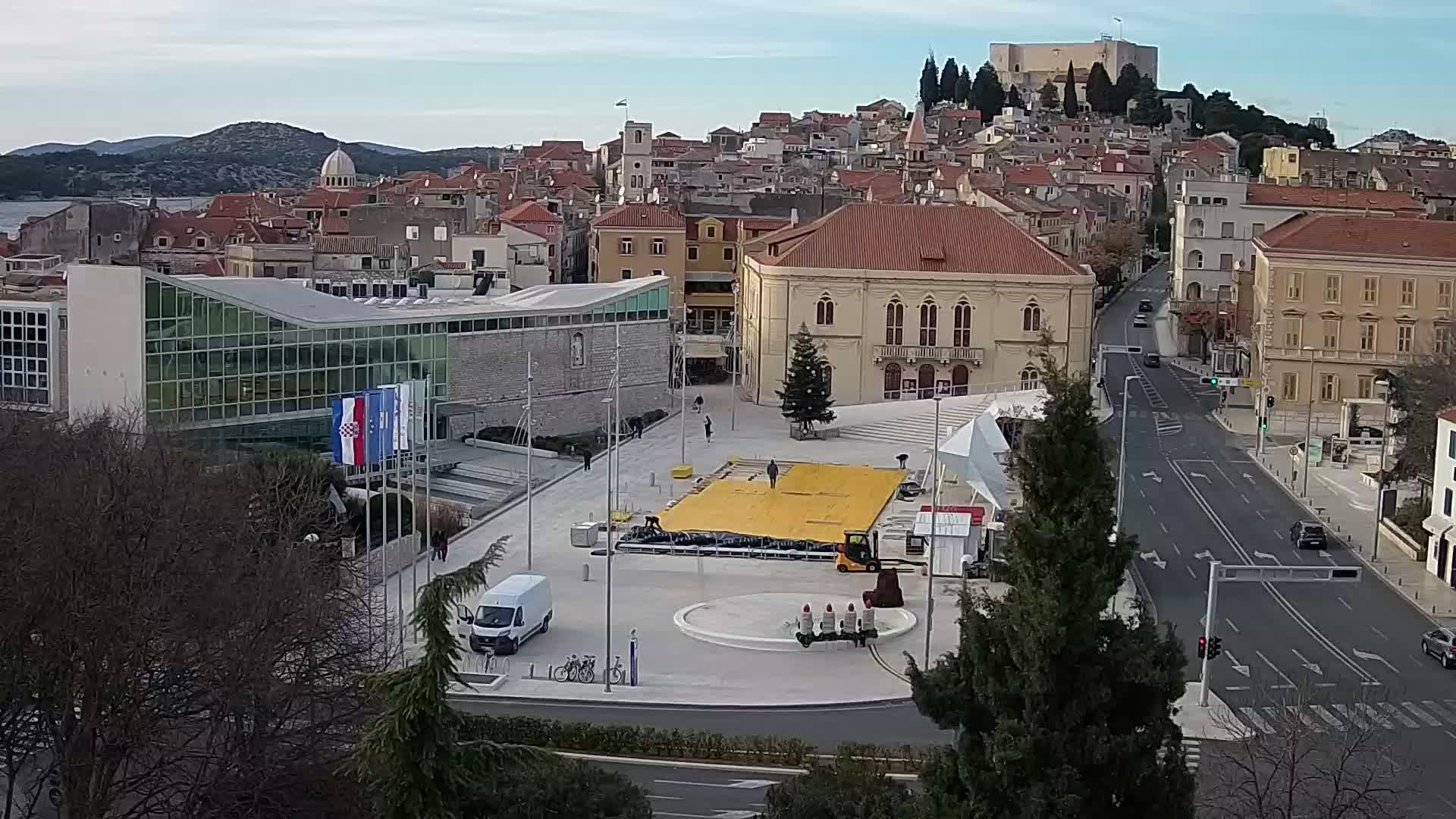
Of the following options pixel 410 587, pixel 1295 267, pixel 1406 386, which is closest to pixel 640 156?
pixel 1295 267

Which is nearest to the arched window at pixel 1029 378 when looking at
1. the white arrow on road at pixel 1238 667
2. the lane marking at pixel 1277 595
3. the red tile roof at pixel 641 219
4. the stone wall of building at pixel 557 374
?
the lane marking at pixel 1277 595

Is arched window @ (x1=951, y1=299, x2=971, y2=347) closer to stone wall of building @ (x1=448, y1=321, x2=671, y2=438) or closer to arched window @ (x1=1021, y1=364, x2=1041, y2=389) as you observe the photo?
arched window @ (x1=1021, y1=364, x2=1041, y2=389)

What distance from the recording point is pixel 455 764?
1466cm

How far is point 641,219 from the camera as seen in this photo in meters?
73.9

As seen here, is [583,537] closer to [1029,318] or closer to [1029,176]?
[1029,318]

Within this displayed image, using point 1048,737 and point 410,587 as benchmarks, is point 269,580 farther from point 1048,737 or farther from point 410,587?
point 410,587

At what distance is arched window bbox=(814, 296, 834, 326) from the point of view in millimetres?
58656

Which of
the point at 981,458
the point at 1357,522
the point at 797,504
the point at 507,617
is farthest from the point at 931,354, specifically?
the point at 507,617

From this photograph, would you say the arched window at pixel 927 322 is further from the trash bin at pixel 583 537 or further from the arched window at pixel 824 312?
the trash bin at pixel 583 537

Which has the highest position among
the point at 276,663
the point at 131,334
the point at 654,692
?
the point at 131,334

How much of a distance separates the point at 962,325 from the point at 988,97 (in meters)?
114

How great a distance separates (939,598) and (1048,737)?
1800 centimetres

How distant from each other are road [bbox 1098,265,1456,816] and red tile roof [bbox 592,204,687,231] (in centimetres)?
2696

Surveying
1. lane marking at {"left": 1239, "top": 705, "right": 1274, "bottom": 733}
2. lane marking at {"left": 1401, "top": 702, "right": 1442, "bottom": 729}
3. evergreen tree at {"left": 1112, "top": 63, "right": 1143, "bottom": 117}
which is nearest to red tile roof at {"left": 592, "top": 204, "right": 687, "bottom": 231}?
lane marking at {"left": 1239, "top": 705, "right": 1274, "bottom": 733}
